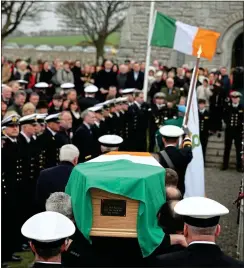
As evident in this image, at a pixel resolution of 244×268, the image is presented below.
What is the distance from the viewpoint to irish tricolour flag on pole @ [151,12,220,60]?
12344 millimetres

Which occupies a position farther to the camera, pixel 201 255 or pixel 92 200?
pixel 92 200

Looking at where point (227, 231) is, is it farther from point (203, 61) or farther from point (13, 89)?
point (203, 61)

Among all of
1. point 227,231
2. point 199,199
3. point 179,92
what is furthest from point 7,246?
point 179,92

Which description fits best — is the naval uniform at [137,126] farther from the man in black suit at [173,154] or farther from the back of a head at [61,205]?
the back of a head at [61,205]

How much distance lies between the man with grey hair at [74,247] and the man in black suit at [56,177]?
2.05 metres

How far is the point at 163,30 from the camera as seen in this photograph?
1452cm

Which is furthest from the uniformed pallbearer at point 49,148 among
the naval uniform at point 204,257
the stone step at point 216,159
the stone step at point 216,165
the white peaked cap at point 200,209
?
the stone step at point 216,159

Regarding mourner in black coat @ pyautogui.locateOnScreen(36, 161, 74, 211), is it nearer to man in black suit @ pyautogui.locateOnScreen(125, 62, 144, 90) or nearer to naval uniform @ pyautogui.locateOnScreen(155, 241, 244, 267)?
naval uniform @ pyautogui.locateOnScreen(155, 241, 244, 267)

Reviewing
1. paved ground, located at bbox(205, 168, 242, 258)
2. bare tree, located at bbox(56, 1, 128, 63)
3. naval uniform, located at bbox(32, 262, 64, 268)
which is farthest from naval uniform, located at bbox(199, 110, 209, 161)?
bare tree, located at bbox(56, 1, 128, 63)

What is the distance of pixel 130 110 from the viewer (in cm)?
1349

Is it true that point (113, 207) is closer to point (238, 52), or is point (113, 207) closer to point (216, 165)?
point (216, 165)

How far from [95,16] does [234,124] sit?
22246 mm

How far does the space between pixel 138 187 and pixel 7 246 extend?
427 cm

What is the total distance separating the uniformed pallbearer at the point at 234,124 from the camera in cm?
1392
